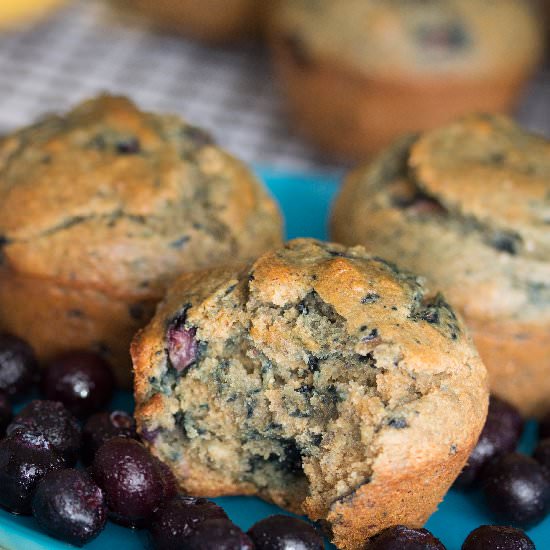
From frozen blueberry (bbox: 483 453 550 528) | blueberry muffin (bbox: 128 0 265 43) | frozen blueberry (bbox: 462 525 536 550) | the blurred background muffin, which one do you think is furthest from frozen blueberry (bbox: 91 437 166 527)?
the blurred background muffin

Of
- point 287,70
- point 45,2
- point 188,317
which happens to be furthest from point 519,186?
point 45,2

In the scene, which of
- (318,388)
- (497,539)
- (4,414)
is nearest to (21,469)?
(4,414)

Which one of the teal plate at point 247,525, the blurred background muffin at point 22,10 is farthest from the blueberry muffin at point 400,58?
the teal plate at point 247,525

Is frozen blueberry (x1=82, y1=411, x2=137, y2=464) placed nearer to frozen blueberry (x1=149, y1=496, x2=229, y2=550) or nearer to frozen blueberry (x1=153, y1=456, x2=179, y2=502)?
frozen blueberry (x1=153, y1=456, x2=179, y2=502)

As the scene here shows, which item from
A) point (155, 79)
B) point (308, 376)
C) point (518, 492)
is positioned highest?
point (308, 376)

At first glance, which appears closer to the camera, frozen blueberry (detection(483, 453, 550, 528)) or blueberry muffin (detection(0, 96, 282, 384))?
frozen blueberry (detection(483, 453, 550, 528))

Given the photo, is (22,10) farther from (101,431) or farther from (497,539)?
(497,539)
